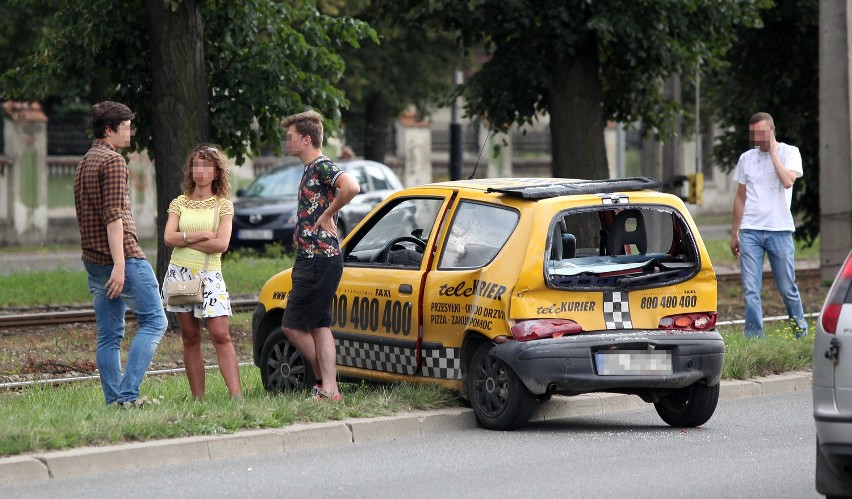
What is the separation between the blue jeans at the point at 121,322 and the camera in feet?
30.4

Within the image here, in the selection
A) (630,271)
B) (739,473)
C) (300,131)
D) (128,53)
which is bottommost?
(739,473)

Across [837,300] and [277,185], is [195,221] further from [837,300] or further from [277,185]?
[277,185]

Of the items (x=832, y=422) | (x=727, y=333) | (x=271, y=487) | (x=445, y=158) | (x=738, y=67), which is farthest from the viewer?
(x=445, y=158)

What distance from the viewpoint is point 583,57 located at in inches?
701

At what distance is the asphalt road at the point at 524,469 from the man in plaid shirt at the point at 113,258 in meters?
1.44

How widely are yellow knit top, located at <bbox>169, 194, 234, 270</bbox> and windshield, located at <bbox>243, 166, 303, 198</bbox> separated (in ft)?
54.6

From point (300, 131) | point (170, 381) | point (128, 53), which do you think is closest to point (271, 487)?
point (300, 131)

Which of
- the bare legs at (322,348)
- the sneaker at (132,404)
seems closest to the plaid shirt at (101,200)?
the sneaker at (132,404)

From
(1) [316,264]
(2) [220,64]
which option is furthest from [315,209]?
(2) [220,64]

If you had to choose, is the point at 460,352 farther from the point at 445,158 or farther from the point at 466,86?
the point at 445,158

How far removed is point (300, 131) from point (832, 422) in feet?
13.6

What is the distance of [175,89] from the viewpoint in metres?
14.7

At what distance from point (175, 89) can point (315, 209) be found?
5.74m

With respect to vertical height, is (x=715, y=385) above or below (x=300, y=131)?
below
